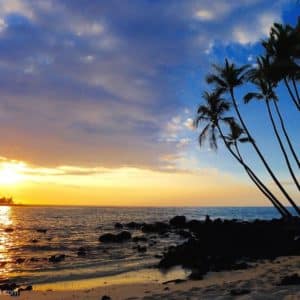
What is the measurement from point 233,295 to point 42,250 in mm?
26394

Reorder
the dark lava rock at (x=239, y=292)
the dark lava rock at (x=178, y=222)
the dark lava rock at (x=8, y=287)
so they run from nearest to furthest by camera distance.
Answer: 1. the dark lava rock at (x=239, y=292)
2. the dark lava rock at (x=8, y=287)
3. the dark lava rock at (x=178, y=222)

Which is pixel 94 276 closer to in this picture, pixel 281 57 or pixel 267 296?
pixel 267 296

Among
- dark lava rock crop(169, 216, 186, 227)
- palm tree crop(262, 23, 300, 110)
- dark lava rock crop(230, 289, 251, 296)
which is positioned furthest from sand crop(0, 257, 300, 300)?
dark lava rock crop(169, 216, 186, 227)

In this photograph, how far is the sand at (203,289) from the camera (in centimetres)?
1255

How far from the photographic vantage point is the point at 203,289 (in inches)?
562

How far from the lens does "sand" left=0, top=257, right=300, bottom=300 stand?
494 inches

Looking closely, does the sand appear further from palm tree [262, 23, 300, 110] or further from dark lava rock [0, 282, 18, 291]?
palm tree [262, 23, 300, 110]

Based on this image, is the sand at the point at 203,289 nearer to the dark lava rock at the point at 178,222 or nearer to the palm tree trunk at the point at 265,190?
the palm tree trunk at the point at 265,190

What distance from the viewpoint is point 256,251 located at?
2697 centimetres

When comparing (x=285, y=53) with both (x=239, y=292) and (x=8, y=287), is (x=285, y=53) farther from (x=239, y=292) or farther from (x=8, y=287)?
(x=8, y=287)

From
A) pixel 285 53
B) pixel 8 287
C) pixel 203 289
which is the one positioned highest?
pixel 285 53

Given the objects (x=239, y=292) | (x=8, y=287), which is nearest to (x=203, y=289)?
(x=239, y=292)

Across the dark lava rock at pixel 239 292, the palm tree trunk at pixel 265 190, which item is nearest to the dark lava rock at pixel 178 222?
the palm tree trunk at pixel 265 190

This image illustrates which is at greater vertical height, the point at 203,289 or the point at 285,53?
the point at 285,53
